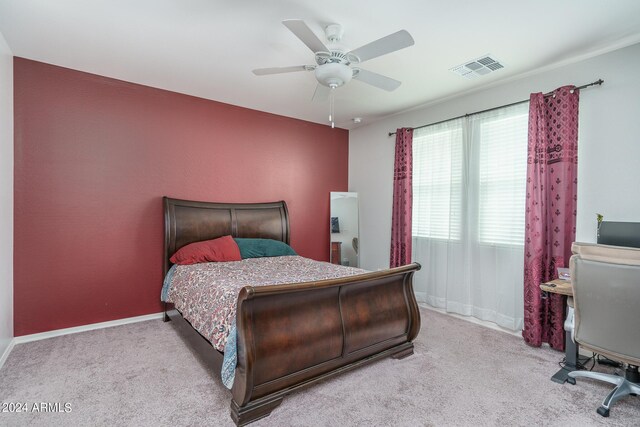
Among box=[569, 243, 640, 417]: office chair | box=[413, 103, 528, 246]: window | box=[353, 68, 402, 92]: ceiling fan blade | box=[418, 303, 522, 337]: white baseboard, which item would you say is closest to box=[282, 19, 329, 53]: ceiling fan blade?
box=[353, 68, 402, 92]: ceiling fan blade

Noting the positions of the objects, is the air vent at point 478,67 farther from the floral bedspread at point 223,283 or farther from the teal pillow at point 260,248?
the teal pillow at point 260,248

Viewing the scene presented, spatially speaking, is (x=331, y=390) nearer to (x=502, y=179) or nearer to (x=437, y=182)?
(x=502, y=179)

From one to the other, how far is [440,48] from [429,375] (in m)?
2.77

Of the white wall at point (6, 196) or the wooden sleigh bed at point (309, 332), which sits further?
the white wall at point (6, 196)

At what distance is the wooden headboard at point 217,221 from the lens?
3715mm

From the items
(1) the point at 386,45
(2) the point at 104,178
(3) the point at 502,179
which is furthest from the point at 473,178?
(2) the point at 104,178

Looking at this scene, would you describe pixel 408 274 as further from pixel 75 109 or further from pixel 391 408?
pixel 75 109

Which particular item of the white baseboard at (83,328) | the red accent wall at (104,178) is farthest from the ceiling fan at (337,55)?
the white baseboard at (83,328)

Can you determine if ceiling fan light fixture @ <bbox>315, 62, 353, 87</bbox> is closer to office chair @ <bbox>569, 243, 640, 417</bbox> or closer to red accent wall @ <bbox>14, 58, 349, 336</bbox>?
office chair @ <bbox>569, 243, 640, 417</bbox>

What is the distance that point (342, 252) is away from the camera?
528 centimetres

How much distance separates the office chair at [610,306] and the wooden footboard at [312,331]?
1.16 metres

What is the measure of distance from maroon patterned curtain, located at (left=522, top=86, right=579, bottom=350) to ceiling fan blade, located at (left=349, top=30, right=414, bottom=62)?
1.90m

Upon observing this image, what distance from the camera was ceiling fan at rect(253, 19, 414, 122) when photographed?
6.59 feet

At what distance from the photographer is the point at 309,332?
2146mm
